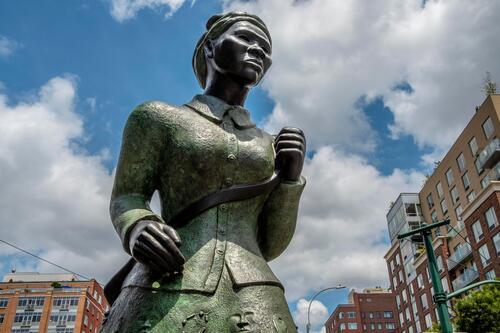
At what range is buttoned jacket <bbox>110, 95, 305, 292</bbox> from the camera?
86.6 inches

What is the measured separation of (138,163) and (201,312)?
904 millimetres

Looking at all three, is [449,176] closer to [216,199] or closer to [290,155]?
[290,155]

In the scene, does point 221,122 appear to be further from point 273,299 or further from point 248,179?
point 273,299

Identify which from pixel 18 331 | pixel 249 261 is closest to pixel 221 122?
pixel 249 261

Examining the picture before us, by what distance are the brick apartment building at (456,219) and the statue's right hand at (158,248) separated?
1451 inches

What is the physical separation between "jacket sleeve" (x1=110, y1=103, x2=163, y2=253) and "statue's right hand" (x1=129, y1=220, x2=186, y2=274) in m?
0.35

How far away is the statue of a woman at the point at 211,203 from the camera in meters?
1.99

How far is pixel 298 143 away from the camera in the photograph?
276 cm

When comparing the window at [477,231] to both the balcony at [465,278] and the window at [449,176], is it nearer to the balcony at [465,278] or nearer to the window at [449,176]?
the balcony at [465,278]

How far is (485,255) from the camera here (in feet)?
118

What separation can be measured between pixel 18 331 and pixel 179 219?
73.5m

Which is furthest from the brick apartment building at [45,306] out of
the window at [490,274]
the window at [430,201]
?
the window at [490,274]

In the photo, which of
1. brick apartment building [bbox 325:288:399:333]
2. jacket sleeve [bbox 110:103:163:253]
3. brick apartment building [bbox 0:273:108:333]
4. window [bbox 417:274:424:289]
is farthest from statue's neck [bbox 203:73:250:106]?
brick apartment building [bbox 325:288:399:333]

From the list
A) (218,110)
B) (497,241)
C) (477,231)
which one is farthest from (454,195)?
(218,110)
